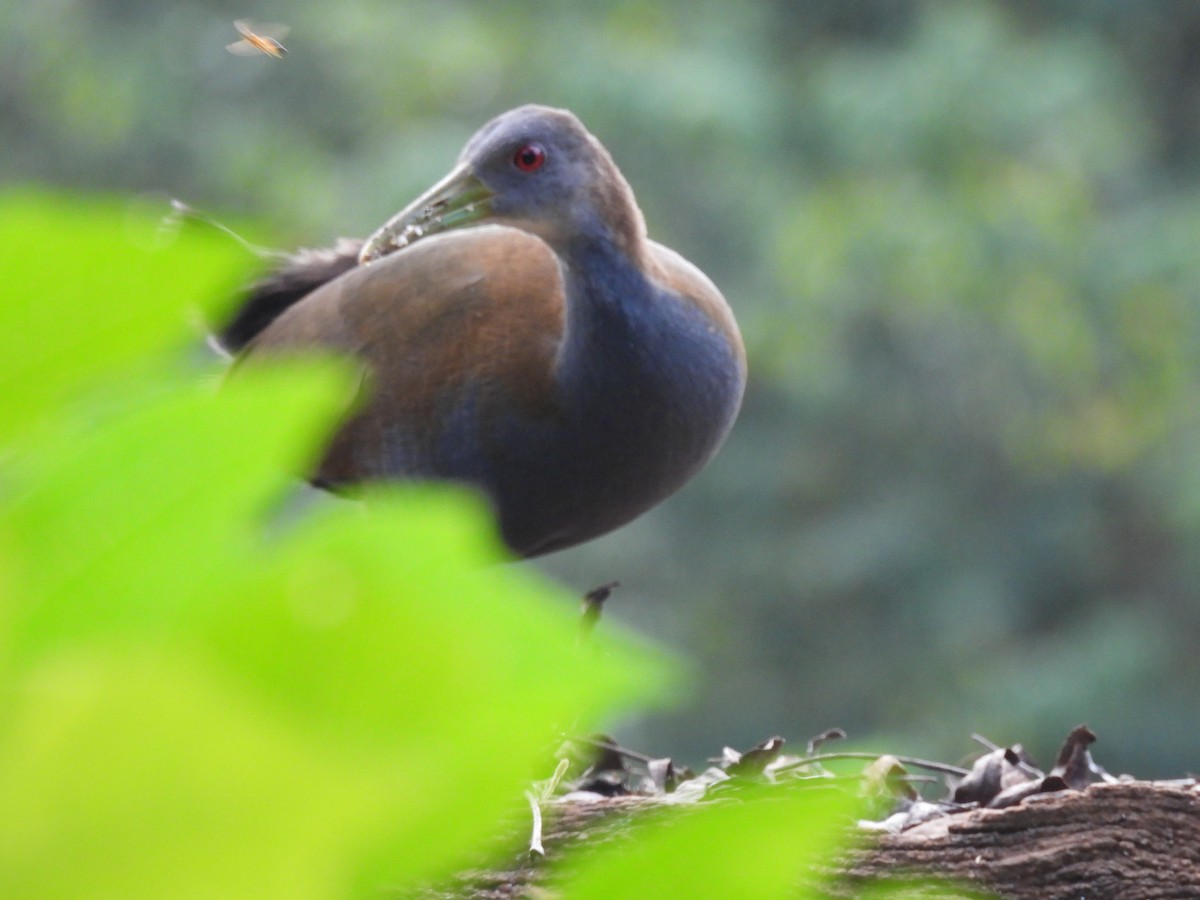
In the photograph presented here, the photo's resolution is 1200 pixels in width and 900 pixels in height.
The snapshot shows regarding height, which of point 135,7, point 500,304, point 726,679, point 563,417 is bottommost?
point 563,417

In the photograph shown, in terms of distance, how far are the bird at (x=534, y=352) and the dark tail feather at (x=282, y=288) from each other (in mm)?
336

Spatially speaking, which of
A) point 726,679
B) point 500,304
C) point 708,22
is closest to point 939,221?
point 708,22

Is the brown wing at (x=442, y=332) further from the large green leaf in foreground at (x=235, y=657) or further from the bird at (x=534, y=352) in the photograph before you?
the large green leaf in foreground at (x=235, y=657)

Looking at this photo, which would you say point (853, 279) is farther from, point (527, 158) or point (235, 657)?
point (235, 657)

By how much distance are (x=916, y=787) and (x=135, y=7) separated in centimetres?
737

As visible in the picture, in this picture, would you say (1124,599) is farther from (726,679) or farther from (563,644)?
(563,644)

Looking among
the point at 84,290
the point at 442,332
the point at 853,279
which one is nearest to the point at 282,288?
the point at 442,332

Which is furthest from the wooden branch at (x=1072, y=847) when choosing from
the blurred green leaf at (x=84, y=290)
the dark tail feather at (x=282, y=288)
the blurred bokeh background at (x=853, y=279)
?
the blurred bokeh background at (x=853, y=279)

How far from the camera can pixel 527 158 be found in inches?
86.6

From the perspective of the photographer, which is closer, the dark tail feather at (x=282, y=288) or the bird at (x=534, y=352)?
the bird at (x=534, y=352)

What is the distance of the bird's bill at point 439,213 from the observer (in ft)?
7.06

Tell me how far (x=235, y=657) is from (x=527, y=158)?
2.01 m

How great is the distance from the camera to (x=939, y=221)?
760 centimetres

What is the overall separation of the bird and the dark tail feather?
34 cm
